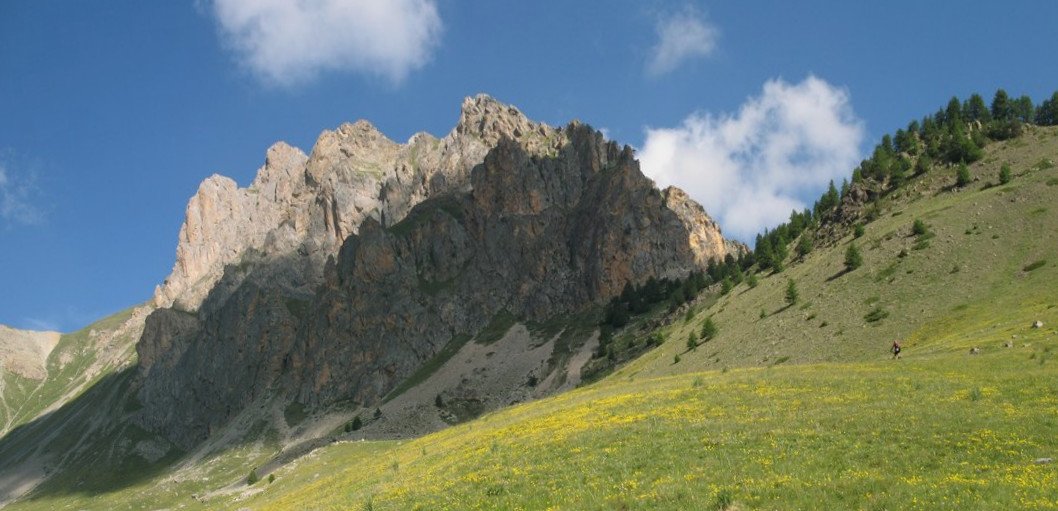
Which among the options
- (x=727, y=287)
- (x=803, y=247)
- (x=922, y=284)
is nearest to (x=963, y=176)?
(x=803, y=247)

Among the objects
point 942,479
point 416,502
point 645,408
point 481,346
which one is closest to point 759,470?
point 942,479

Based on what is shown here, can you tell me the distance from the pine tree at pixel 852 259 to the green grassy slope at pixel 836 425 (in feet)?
15.2

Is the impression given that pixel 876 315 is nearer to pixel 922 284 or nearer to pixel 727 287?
pixel 922 284

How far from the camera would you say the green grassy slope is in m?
21.1

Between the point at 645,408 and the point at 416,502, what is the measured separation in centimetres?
1532

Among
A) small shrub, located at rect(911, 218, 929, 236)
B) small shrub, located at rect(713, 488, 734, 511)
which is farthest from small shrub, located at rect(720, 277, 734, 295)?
small shrub, located at rect(713, 488, 734, 511)

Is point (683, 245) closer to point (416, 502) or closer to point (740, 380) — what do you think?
point (740, 380)

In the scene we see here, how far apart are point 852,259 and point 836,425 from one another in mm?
65234

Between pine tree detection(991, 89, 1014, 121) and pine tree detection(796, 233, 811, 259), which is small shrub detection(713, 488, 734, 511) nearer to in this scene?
pine tree detection(796, 233, 811, 259)

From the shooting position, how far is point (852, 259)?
283 feet

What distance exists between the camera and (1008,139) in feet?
363

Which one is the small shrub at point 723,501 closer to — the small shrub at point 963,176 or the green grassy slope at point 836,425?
the green grassy slope at point 836,425

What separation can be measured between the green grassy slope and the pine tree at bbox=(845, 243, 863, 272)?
4.62 meters

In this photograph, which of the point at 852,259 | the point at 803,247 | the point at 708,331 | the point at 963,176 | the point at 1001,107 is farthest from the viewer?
the point at 1001,107
